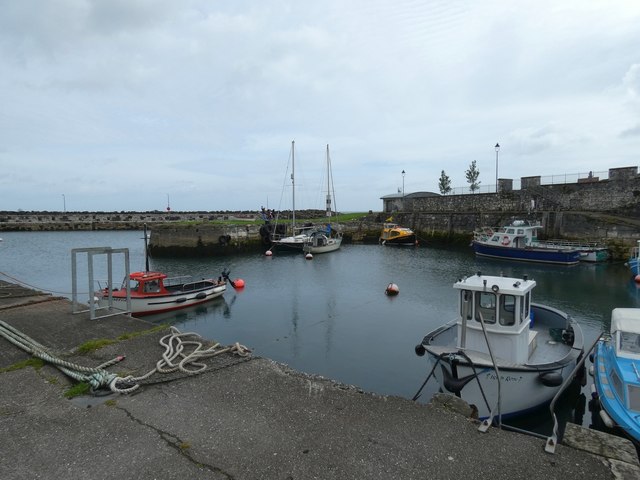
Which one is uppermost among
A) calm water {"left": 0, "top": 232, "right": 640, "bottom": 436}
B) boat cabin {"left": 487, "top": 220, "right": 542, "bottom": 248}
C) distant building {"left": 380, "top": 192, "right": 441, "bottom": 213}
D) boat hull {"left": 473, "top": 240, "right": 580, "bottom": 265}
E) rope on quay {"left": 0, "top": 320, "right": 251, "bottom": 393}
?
distant building {"left": 380, "top": 192, "right": 441, "bottom": 213}

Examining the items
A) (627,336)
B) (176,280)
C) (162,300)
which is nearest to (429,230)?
(176,280)

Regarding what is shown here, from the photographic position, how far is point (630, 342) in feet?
25.2

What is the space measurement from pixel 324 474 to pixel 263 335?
11228 mm

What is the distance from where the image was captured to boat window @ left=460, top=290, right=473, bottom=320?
26.5ft

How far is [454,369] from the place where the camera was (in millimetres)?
7324

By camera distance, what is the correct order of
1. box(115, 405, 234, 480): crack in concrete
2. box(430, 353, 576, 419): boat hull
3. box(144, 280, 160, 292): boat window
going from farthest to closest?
box(144, 280, 160, 292): boat window < box(430, 353, 576, 419): boat hull < box(115, 405, 234, 480): crack in concrete

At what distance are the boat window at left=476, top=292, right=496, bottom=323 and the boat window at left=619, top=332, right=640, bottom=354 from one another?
8.01 ft

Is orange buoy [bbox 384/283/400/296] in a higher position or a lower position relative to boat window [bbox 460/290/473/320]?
lower

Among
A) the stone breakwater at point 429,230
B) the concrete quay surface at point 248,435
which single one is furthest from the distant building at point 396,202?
the concrete quay surface at point 248,435

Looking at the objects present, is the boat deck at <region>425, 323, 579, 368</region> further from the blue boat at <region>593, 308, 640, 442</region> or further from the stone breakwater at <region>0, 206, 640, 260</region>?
the stone breakwater at <region>0, 206, 640, 260</region>

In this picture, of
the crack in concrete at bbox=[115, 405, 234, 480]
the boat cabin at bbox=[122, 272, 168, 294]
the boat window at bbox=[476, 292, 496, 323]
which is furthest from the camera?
the boat cabin at bbox=[122, 272, 168, 294]

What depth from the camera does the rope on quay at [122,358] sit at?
5.38 metres

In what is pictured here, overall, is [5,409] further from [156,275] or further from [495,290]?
[156,275]

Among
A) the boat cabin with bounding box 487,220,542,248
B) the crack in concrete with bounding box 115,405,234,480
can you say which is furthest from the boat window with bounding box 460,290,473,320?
the boat cabin with bounding box 487,220,542,248
